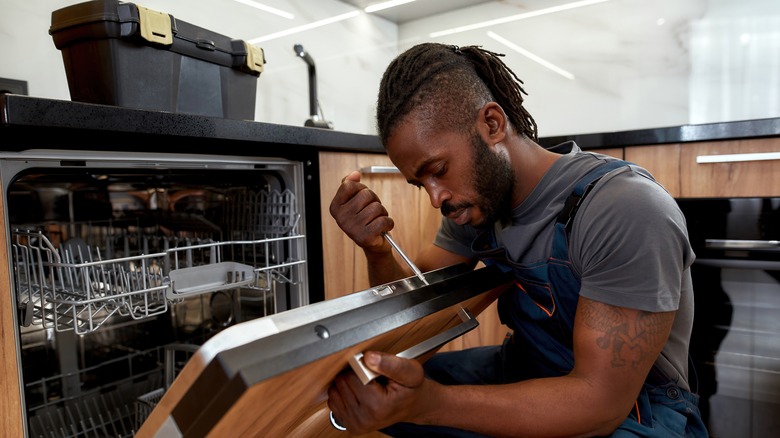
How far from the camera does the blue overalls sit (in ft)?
2.63

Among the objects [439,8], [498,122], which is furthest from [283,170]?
[439,8]

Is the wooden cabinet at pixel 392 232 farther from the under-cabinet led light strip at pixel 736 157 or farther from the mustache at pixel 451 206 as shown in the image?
the under-cabinet led light strip at pixel 736 157

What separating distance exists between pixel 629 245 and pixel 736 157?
0.88 meters

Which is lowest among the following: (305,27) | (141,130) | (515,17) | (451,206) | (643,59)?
(451,206)

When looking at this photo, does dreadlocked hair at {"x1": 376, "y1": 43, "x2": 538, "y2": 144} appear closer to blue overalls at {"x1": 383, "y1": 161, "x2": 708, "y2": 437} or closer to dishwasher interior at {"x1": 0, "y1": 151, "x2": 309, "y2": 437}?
blue overalls at {"x1": 383, "y1": 161, "x2": 708, "y2": 437}

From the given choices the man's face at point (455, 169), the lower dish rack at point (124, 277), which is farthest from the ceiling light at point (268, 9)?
the man's face at point (455, 169)

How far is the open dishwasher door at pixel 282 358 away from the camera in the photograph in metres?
0.41

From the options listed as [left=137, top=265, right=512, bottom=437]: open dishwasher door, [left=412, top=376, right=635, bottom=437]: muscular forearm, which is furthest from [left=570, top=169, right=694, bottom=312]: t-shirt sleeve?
[left=137, top=265, right=512, bottom=437]: open dishwasher door

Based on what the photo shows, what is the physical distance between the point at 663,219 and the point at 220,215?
100cm

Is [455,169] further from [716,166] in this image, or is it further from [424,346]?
[716,166]

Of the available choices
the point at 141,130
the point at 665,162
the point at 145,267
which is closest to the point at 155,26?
the point at 141,130

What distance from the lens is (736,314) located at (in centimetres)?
144

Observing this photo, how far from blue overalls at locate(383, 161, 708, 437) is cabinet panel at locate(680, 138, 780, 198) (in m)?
0.75

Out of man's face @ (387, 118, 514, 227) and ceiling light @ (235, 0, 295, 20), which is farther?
ceiling light @ (235, 0, 295, 20)
